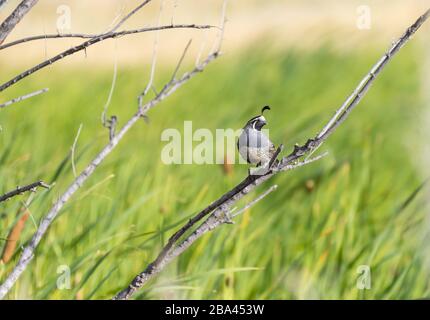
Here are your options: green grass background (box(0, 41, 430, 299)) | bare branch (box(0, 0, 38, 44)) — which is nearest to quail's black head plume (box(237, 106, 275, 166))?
bare branch (box(0, 0, 38, 44))

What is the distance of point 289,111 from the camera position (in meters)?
3.45

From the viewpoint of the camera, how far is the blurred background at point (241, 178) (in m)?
1.93

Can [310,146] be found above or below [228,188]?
below

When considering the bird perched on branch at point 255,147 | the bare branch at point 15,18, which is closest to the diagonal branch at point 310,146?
the bird perched on branch at point 255,147

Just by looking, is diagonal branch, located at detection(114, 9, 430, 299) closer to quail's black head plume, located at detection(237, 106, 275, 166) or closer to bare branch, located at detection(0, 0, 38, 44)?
quail's black head plume, located at detection(237, 106, 275, 166)

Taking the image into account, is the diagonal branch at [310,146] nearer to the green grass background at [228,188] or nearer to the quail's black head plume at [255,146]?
the quail's black head plume at [255,146]

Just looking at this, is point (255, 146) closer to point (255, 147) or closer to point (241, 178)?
point (255, 147)

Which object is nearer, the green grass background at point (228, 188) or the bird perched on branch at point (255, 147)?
the bird perched on branch at point (255, 147)

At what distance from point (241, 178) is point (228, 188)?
0.35 m

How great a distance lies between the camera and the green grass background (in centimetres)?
194

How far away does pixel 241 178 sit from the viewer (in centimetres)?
261

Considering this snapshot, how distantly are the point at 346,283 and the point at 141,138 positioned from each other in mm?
1288

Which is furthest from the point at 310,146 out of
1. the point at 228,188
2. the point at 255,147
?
the point at 228,188
